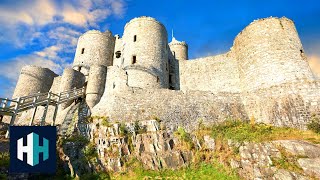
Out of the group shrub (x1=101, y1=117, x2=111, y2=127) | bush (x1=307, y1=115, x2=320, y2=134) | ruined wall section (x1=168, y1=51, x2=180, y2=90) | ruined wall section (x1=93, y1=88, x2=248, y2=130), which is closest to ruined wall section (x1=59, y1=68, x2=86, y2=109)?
ruined wall section (x1=93, y1=88, x2=248, y2=130)

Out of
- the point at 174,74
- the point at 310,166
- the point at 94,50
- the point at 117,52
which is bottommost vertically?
the point at 310,166

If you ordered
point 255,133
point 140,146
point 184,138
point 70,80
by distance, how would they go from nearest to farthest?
point 140,146
point 184,138
point 255,133
point 70,80

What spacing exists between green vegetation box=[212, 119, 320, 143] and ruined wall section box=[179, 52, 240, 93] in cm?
562

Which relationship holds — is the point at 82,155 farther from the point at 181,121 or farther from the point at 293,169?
the point at 293,169

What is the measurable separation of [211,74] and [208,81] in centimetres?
91

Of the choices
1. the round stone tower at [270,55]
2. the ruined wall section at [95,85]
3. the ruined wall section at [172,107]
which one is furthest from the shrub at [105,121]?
the round stone tower at [270,55]

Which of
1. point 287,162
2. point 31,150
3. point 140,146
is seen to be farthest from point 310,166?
point 31,150

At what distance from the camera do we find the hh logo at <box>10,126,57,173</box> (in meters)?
11.4

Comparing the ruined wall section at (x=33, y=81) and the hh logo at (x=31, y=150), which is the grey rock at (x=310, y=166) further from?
the ruined wall section at (x=33, y=81)

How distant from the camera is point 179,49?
40344 millimetres

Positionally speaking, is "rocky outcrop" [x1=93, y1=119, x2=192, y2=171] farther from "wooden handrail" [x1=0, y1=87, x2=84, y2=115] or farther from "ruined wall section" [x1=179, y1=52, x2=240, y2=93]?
"ruined wall section" [x1=179, y1=52, x2=240, y2=93]

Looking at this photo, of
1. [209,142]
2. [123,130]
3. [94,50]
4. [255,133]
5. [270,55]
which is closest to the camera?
[209,142]

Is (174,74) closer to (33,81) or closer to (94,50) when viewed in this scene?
(94,50)

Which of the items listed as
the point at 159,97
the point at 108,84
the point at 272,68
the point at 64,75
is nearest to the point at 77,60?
the point at 64,75
